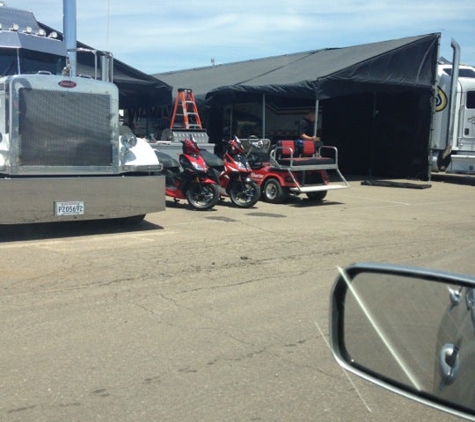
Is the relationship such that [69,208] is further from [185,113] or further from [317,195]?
[185,113]

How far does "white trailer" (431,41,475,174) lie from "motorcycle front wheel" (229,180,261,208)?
381 inches

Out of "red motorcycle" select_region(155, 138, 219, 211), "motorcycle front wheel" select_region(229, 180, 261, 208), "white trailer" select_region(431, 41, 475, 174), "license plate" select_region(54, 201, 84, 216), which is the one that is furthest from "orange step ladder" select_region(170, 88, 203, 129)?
"license plate" select_region(54, 201, 84, 216)

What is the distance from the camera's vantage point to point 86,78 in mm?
9734

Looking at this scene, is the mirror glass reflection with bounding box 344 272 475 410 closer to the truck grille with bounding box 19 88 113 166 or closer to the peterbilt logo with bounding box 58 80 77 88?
the truck grille with bounding box 19 88 113 166

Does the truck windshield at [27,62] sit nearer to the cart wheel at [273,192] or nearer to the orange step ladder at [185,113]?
the cart wheel at [273,192]

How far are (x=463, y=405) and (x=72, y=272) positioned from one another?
5.76 meters

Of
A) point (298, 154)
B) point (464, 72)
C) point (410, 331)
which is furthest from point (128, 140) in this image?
point (464, 72)

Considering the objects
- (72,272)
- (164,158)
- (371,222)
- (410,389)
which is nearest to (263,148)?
(164,158)

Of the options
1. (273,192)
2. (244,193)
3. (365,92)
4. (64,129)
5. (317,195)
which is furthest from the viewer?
(365,92)

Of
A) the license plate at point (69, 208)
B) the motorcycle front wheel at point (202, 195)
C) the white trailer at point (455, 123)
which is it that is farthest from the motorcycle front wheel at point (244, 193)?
the white trailer at point (455, 123)

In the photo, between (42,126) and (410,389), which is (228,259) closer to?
(42,126)

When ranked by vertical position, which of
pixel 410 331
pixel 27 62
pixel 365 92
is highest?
pixel 365 92

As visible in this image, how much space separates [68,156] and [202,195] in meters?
3.55

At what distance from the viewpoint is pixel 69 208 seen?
8.95 m
